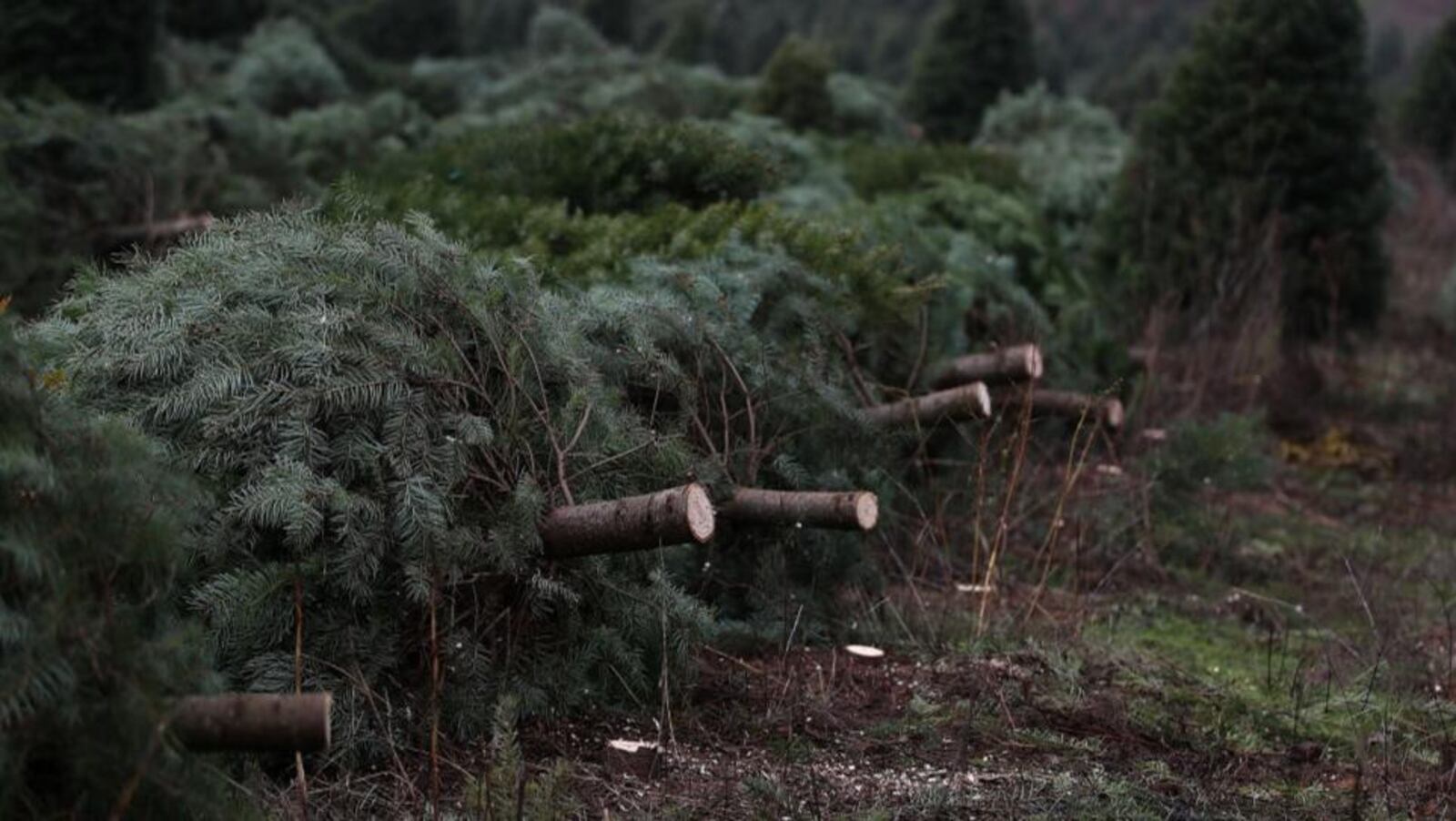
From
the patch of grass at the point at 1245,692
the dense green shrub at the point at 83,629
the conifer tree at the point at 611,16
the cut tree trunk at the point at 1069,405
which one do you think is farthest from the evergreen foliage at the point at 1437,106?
the dense green shrub at the point at 83,629

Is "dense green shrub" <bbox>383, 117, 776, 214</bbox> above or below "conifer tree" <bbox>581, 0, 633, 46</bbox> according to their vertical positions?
above

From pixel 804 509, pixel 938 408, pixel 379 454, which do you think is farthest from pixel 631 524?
pixel 938 408

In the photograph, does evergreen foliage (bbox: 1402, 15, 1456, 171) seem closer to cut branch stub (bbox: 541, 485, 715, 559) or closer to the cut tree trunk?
the cut tree trunk

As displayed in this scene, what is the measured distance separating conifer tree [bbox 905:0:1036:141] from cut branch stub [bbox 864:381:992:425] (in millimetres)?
13350

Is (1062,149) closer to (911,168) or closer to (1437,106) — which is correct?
(911,168)

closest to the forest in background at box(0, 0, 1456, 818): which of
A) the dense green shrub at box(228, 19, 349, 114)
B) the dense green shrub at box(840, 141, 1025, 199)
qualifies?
the dense green shrub at box(840, 141, 1025, 199)

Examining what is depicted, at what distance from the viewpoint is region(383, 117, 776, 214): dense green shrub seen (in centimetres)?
791

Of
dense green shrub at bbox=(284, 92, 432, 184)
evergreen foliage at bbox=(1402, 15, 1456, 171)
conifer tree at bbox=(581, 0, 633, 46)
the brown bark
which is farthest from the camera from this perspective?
conifer tree at bbox=(581, 0, 633, 46)

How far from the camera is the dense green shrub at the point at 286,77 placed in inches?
612

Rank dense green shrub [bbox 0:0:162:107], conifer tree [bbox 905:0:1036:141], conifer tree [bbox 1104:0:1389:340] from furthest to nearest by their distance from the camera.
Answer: conifer tree [bbox 905:0:1036:141] → dense green shrub [bbox 0:0:162:107] → conifer tree [bbox 1104:0:1389:340]

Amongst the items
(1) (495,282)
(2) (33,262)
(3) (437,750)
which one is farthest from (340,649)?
(2) (33,262)

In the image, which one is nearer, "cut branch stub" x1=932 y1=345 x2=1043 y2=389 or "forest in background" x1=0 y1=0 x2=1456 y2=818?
"forest in background" x1=0 y1=0 x2=1456 y2=818

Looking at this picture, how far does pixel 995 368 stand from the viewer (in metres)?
6.31

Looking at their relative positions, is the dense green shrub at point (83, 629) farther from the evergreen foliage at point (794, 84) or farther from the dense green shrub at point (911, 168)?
the evergreen foliage at point (794, 84)
